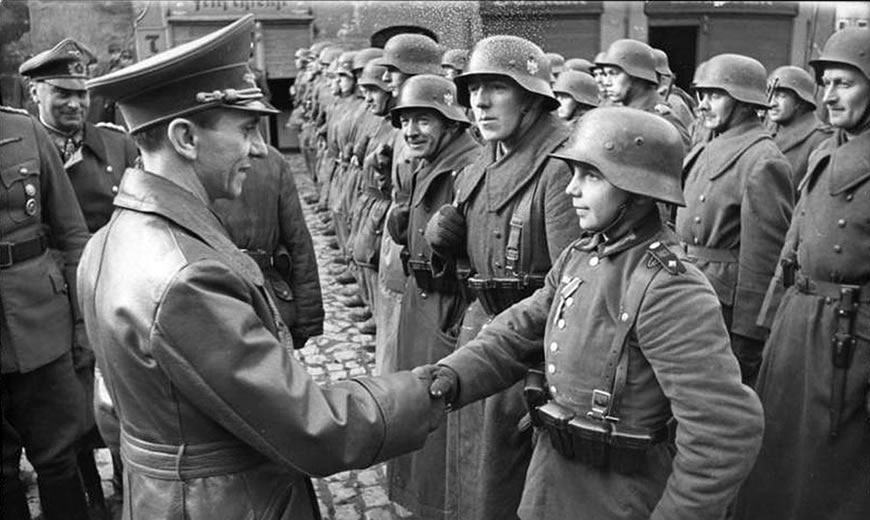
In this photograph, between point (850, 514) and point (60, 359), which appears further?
point (60, 359)

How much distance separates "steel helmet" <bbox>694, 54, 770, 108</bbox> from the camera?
5.26 meters

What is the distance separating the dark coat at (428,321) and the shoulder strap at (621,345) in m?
1.86

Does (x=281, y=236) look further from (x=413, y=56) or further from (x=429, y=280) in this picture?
(x=413, y=56)

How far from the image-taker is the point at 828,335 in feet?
13.2

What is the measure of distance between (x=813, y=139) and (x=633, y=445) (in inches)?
210

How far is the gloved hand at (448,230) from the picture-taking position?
416 cm

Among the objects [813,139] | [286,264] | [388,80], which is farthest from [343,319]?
[813,139]

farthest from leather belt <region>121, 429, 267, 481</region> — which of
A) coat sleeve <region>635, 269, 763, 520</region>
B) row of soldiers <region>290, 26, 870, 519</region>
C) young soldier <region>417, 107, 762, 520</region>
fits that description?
coat sleeve <region>635, 269, 763, 520</region>

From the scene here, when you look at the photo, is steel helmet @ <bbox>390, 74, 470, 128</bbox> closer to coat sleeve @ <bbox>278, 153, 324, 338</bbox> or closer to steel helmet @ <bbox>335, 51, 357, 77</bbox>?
coat sleeve @ <bbox>278, 153, 324, 338</bbox>

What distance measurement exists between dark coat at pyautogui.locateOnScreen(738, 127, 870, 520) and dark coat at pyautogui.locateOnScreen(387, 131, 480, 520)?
1.67 meters

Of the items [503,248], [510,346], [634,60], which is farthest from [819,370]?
[634,60]

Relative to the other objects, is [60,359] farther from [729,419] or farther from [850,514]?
[850,514]

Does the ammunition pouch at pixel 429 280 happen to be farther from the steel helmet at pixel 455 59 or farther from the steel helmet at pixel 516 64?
the steel helmet at pixel 455 59

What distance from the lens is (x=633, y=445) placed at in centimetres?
260
